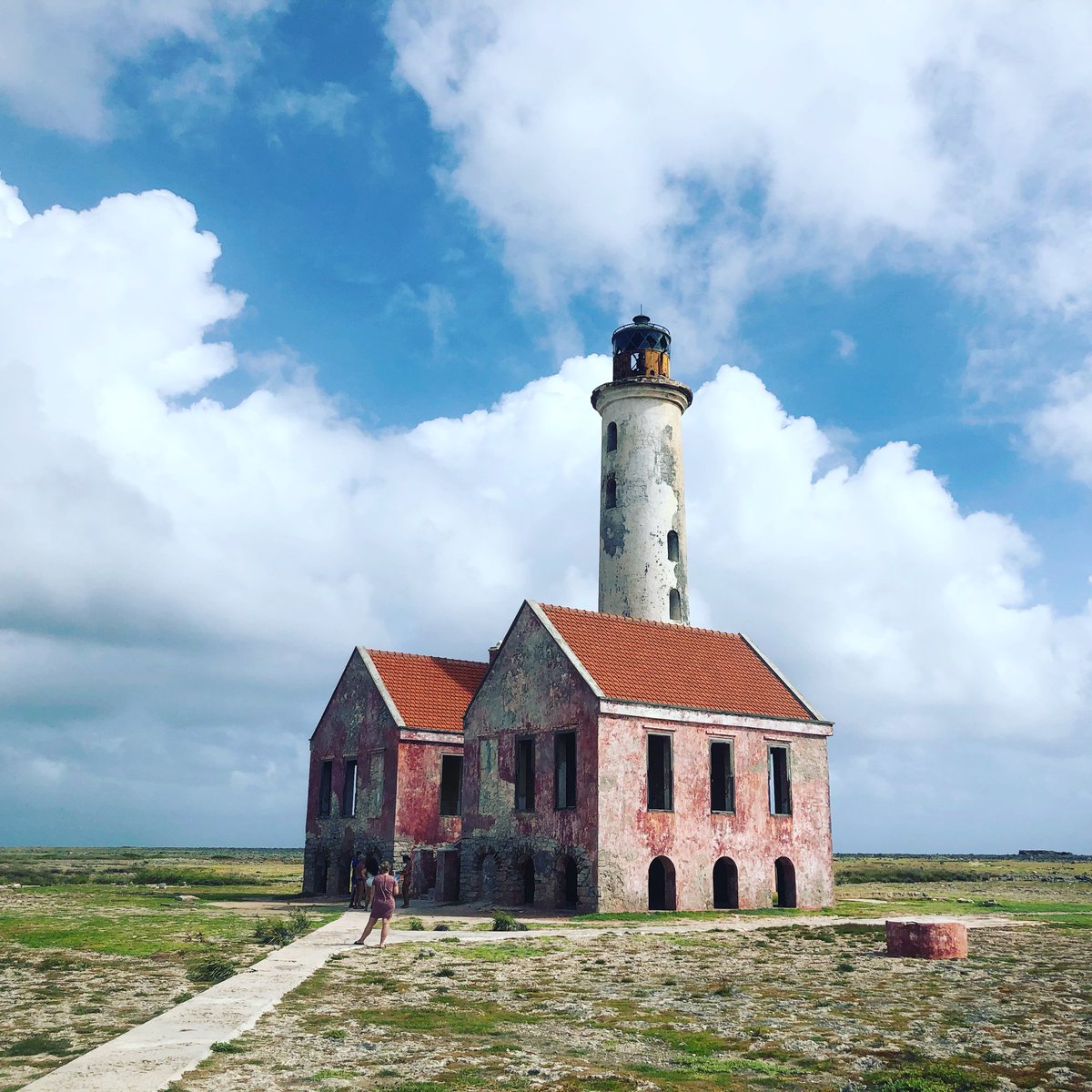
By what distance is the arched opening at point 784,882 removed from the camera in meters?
29.7

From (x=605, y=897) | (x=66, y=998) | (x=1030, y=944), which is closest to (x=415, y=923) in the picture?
(x=605, y=897)

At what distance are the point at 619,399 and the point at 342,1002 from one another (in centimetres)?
2880

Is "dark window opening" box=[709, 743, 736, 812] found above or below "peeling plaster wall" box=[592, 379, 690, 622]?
below

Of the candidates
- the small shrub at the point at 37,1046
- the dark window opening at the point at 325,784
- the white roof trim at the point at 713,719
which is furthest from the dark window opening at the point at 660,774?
the small shrub at the point at 37,1046

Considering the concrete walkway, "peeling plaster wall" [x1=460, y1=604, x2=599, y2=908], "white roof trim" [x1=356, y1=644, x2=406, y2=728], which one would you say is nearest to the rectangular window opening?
"white roof trim" [x1=356, y1=644, x2=406, y2=728]

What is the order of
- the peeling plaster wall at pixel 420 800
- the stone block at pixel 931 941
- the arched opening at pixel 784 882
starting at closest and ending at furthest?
the stone block at pixel 931 941
the arched opening at pixel 784 882
the peeling plaster wall at pixel 420 800

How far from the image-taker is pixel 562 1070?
8891mm

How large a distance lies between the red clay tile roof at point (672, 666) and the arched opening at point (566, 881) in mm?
4337

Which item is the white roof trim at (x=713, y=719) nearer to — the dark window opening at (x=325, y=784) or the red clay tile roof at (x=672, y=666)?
the red clay tile roof at (x=672, y=666)

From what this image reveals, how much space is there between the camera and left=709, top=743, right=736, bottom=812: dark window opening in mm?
28906

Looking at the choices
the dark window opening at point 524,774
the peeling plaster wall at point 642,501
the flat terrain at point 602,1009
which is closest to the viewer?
the flat terrain at point 602,1009

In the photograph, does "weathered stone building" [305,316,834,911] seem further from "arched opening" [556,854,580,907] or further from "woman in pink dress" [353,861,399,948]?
"woman in pink dress" [353,861,399,948]

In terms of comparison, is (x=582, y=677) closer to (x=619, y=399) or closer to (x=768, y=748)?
(x=768, y=748)

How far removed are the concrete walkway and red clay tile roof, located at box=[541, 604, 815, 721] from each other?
7837mm
